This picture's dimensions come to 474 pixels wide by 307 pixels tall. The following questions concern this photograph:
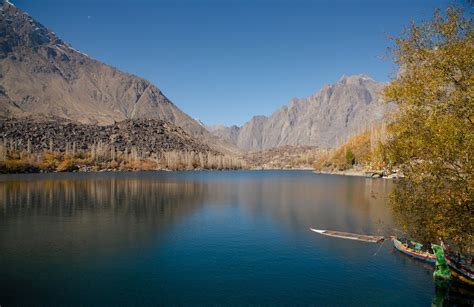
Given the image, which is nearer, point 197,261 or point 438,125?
point 438,125

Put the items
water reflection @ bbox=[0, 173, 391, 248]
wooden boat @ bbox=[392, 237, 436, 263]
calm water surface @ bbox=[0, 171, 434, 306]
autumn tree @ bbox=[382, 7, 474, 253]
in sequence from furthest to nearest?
water reflection @ bbox=[0, 173, 391, 248] → wooden boat @ bbox=[392, 237, 436, 263] → calm water surface @ bbox=[0, 171, 434, 306] → autumn tree @ bbox=[382, 7, 474, 253]

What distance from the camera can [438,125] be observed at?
19.2 m

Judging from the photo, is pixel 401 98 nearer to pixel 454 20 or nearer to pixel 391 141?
pixel 391 141

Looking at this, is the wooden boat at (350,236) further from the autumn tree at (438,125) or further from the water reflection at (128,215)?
the autumn tree at (438,125)

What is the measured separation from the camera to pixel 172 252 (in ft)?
129

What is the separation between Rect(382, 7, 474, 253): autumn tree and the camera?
1933cm

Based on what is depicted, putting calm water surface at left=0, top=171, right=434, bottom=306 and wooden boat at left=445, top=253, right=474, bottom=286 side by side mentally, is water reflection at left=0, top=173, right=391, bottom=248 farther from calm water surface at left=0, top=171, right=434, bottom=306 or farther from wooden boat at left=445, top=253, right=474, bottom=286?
wooden boat at left=445, top=253, right=474, bottom=286

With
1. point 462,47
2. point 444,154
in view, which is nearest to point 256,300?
point 444,154

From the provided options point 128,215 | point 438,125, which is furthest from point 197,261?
point 128,215

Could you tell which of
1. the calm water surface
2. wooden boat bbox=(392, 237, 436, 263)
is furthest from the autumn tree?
wooden boat bbox=(392, 237, 436, 263)

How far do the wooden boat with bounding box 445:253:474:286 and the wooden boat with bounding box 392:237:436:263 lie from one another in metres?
7.87

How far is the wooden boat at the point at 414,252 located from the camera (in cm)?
3472

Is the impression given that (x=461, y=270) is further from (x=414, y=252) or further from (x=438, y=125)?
(x=438, y=125)

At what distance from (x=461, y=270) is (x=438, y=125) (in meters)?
13.9
